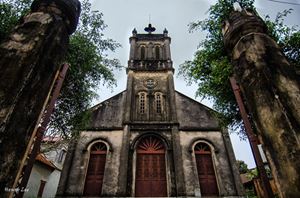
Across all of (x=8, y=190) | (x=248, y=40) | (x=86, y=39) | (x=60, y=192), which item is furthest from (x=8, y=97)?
(x=60, y=192)

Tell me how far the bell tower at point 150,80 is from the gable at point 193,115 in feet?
2.20

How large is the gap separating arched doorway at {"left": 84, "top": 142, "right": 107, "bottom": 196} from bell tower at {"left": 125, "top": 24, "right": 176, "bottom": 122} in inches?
102

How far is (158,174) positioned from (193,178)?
1950mm

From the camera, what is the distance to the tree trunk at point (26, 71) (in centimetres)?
279

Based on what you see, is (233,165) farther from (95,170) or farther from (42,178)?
(42,178)

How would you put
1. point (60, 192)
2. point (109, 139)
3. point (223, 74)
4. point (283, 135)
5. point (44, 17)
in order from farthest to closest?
point (109, 139) < point (60, 192) < point (223, 74) < point (44, 17) < point (283, 135)

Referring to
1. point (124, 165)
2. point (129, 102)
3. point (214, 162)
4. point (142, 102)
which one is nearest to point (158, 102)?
point (142, 102)

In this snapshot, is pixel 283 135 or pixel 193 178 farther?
pixel 193 178

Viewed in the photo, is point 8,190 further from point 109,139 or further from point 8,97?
point 109,139

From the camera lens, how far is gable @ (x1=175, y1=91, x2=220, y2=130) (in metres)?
13.7

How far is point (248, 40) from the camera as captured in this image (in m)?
4.08

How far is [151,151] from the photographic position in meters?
12.8

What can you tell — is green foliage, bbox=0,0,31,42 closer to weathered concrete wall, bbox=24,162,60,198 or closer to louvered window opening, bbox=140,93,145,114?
louvered window opening, bbox=140,93,145,114

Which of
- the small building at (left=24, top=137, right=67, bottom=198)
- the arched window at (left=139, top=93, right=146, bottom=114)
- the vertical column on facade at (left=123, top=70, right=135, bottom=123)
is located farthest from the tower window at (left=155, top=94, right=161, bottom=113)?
the small building at (left=24, top=137, right=67, bottom=198)
